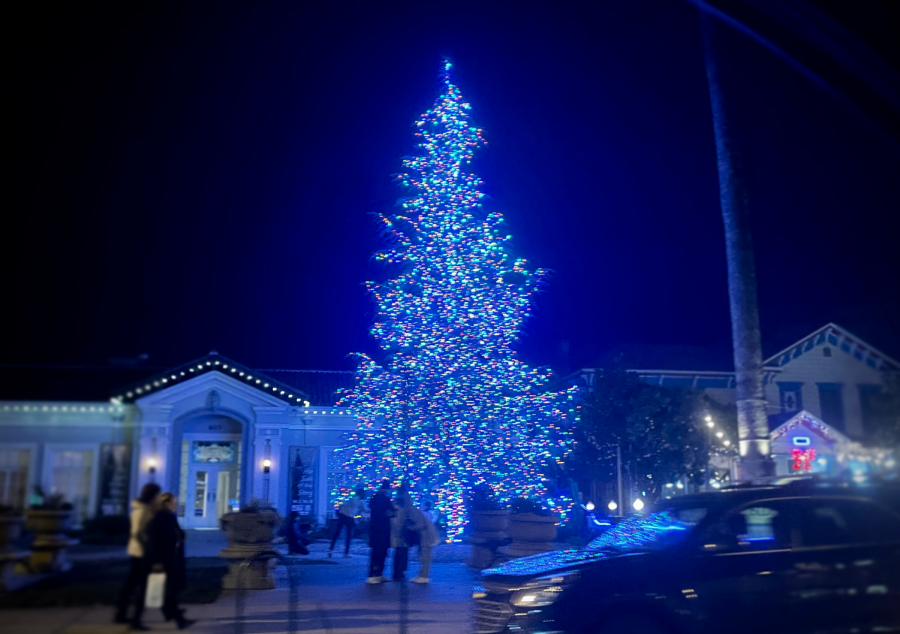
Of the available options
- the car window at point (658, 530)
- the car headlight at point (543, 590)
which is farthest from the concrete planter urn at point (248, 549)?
the car window at point (658, 530)

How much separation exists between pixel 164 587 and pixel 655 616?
16.4 feet

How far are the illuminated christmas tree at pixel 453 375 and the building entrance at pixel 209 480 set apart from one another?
402 cm

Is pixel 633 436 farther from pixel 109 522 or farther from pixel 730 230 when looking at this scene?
pixel 109 522

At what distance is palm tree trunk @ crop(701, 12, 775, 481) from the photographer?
32.6ft

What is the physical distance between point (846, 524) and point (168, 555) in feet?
21.6

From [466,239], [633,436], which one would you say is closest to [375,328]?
[466,239]

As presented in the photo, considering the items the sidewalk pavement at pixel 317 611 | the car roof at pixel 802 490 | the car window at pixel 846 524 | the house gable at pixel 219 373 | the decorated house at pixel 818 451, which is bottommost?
the sidewalk pavement at pixel 317 611

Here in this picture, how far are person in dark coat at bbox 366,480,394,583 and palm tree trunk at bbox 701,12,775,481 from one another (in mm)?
5449

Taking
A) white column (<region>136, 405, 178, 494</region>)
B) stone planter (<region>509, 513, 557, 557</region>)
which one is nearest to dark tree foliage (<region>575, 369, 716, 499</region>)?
stone planter (<region>509, 513, 557, 557</region>)

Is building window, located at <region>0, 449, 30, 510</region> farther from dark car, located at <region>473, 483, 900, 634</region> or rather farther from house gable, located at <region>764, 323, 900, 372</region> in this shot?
house gable, located at <region>764, 323, 900, 372</region>

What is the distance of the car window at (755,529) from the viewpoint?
5957 mm

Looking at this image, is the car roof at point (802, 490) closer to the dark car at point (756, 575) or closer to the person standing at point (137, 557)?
the dark car at point (756, 575)

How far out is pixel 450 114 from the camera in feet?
57.9

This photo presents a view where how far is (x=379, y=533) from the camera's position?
11.8 m
